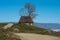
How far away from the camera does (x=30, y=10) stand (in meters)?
77.8

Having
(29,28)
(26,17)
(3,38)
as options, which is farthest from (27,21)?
(3,38)

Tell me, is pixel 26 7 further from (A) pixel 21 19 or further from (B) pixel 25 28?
(B) pixel 25 28

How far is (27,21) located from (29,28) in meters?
22.5

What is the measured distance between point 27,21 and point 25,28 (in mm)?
22810

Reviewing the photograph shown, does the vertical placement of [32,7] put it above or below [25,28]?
above

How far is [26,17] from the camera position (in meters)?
80.9

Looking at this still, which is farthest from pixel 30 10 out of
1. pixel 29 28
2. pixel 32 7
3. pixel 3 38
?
pixel 3 38

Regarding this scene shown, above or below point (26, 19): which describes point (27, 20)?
below

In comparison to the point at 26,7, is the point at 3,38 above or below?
below

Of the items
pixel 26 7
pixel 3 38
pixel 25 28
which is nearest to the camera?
pixel 3 38

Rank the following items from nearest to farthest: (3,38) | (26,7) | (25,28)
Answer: (3,38)
(25,28)
(26,7)

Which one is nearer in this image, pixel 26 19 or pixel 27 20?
pixel 27 20

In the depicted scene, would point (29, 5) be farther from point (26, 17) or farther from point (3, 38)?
point (3, 38)

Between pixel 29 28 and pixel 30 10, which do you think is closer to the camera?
pixel 29 28
